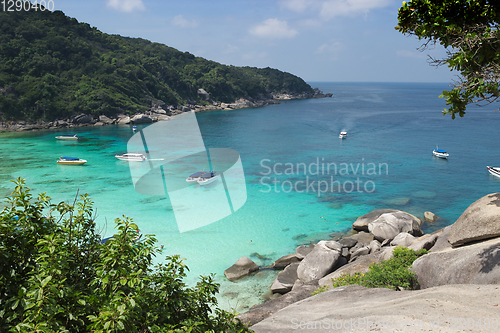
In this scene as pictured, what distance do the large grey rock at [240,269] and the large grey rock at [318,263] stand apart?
3.08 meters

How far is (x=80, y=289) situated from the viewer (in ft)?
15.2

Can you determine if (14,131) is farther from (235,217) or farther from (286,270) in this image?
(286,270)

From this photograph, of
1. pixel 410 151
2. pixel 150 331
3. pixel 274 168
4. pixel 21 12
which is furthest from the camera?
pixel 21 12

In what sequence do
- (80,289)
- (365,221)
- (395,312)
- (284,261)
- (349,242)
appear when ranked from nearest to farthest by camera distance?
(80,289) < (395,312) < (284,261) < (349,242) < (365,221)

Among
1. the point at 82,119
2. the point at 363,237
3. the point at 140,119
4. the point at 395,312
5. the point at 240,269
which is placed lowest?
the point at 240,269

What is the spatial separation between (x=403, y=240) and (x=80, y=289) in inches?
680

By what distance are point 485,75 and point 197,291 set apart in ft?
28.4

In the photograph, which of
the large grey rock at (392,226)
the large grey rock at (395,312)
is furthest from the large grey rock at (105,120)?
the large grey rock at (395,312)

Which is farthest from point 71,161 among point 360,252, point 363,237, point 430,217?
point 430,217

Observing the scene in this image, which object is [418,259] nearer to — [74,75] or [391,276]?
[391,276]

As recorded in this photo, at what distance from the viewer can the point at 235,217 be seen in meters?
27.7

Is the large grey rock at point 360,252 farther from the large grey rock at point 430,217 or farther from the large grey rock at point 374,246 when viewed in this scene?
the large grey rock at point 430,217

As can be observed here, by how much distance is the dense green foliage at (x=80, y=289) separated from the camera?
3766 mm

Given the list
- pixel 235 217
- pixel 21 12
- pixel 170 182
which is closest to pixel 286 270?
pixel 235 217
